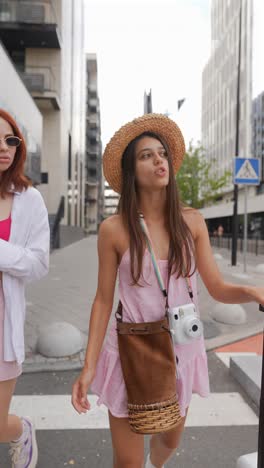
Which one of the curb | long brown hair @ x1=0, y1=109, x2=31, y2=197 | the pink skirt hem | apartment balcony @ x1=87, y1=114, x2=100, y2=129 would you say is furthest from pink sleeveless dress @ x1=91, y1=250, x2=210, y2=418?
apartment balcony @ x1=87, y1=114, x2=100, y2=129

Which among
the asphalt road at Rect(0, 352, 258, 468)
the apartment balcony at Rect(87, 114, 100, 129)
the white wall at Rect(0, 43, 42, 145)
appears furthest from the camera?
the apartment balcony at Rect(87, 114, 100, 129)

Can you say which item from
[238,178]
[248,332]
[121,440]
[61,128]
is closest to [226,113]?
[61,128]

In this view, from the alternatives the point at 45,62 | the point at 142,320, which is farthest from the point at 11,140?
the point at 45,62

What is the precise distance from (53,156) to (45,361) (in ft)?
64.4

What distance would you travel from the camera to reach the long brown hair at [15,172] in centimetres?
200

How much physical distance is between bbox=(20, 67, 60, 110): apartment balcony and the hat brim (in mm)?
20610

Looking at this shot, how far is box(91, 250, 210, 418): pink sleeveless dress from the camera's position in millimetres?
1668

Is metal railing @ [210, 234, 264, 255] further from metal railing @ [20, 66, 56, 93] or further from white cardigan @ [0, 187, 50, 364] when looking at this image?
white cardigan @ [0, 187, 50, 364]

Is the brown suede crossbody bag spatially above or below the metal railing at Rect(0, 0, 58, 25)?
below

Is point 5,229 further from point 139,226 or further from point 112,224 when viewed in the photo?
point 139,226

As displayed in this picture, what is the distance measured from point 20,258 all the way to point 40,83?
832 inches

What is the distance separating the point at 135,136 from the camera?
70.4 inches

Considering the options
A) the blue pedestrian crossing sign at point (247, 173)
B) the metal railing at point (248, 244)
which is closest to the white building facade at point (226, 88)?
the metal railing at point (248, 244)

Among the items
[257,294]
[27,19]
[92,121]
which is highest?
[92,121]
